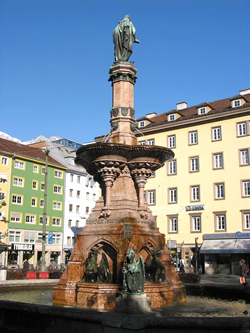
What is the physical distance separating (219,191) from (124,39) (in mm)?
32754

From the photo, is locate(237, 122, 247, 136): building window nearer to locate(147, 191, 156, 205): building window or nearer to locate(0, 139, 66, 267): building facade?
locate(147, 191, 156, 205): building window

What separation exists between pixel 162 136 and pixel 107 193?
128 feet

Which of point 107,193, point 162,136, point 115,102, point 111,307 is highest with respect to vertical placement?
point 162,136

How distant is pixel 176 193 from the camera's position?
163 ft

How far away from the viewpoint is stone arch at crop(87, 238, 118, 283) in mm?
12813

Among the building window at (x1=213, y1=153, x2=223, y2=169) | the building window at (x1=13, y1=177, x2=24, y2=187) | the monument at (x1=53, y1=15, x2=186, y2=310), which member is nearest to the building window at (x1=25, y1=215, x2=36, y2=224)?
the building window at (x1=13, y1=177, x2=24, y2=187)

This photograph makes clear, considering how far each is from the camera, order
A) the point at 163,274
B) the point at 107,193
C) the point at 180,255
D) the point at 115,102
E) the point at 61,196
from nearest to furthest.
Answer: the point at 163,274 → the point at 107,193 → the point at 115,102 → the point at 180,255 → the point at 61,196

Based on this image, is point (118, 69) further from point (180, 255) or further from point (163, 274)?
point (180, 255)

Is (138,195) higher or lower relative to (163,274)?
higher

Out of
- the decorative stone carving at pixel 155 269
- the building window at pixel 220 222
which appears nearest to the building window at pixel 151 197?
the building window at pixel 220 222

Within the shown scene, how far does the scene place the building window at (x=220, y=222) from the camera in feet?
148

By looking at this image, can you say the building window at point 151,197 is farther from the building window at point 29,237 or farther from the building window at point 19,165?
the building window at point 19,165

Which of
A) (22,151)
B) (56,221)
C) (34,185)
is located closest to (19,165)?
(22,151)

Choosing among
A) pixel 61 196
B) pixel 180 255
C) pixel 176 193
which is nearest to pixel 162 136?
pixel 176 193
